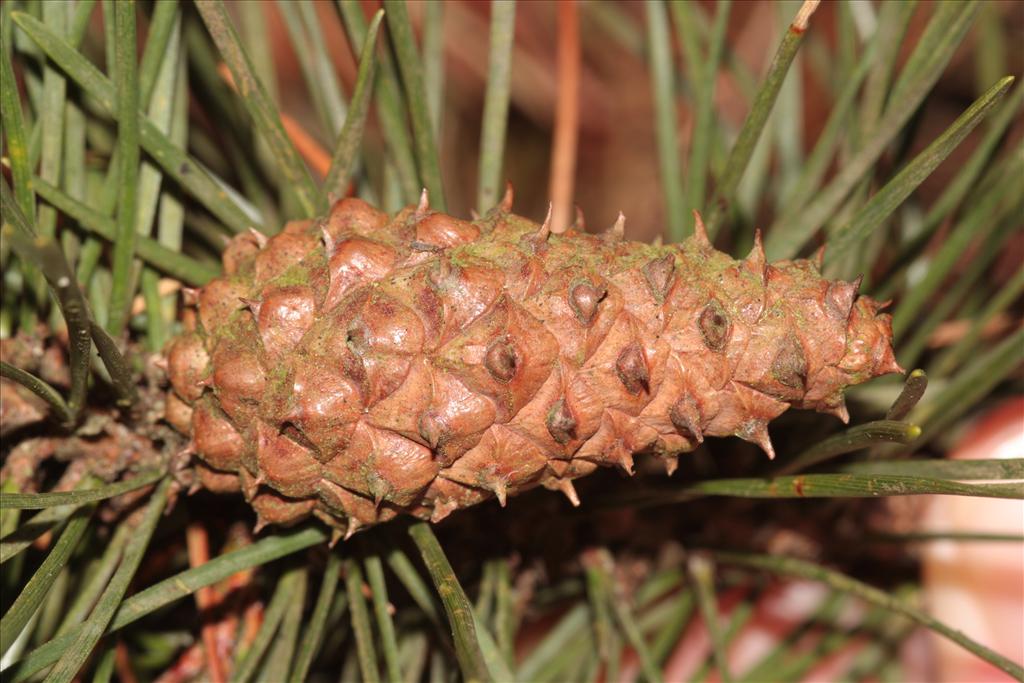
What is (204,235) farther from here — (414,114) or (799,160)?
(799,160)

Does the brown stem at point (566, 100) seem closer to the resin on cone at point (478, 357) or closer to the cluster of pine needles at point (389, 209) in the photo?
the cluster of pine needles at point (389, 209)

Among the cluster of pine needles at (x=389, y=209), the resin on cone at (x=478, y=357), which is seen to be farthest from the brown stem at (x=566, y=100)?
the resin on cone at (x=478, y=357)

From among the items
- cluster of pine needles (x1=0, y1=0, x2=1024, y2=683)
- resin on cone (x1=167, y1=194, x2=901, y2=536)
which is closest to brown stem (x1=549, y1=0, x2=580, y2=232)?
cluster of pine needles (x1=0, y1=0, x2=1024, y2=683)

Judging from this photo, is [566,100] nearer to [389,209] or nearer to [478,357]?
[389,209]

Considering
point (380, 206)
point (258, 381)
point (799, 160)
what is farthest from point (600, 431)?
point (799, 160)

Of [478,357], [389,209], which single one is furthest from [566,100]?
[478,357]

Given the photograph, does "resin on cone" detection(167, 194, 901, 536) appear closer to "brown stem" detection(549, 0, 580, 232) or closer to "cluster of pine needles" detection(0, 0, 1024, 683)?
"cluster of pine needles" detection(0, 0, 1024, 683)

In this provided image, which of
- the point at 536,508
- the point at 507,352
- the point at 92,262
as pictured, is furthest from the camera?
the point at 536,508
